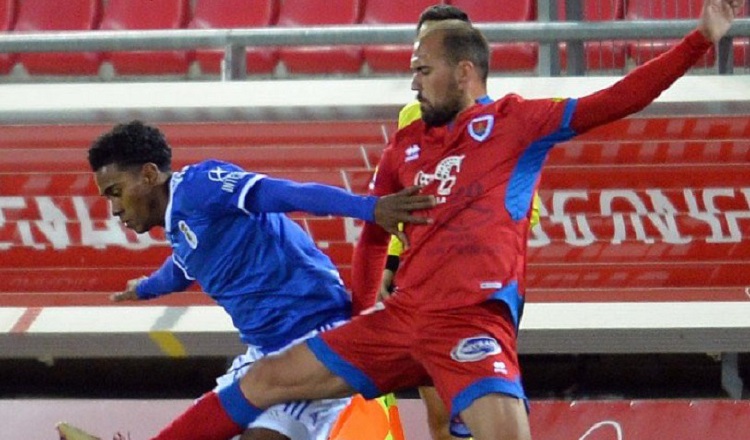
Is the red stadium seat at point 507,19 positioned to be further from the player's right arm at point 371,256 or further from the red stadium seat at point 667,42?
the player's right arm at point 371,256

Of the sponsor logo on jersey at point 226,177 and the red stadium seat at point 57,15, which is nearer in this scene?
the sponsor logo on jersey at point 226,177

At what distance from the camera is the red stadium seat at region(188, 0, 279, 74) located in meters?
7.91

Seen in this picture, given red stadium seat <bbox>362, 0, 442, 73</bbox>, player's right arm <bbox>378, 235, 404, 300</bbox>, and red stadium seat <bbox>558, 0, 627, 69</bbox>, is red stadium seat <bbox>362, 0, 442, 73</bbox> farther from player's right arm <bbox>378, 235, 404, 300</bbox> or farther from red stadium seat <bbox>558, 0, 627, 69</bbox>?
player's right arm <bbox>378, 235, 404, 300</bbox>

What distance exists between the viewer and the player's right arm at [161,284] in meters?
4.66

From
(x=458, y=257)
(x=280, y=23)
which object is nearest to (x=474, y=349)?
(x=458, y=257)

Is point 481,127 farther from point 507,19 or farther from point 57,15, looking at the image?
point 57,15

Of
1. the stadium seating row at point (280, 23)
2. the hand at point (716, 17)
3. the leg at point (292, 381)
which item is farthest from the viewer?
the stadium seating row at point (280, 23)

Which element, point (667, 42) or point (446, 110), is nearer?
point (446, 110)

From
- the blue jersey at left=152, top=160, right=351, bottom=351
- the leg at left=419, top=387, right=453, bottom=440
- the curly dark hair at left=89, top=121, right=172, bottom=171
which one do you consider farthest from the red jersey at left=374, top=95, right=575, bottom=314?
the leg at left=419, top=387, right=453, bottom=440

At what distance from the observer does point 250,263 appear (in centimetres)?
426

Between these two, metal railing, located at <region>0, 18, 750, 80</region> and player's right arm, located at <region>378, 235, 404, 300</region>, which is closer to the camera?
player's right arm, located at <region>378, 235, 404, 300</region>

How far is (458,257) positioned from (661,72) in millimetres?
741

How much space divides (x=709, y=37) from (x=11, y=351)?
3822 millimetres

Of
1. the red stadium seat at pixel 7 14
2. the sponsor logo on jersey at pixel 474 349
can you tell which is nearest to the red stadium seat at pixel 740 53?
the sponsor logo on jersey at pixel 474 349
